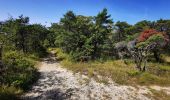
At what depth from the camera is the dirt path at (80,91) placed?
12.0 meters

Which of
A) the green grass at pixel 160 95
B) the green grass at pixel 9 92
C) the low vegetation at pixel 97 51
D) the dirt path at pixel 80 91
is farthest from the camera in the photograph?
the low vegetation at pixel 97 51

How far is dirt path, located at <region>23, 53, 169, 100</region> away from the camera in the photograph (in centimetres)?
1199

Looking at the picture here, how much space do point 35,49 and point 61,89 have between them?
2116 cm

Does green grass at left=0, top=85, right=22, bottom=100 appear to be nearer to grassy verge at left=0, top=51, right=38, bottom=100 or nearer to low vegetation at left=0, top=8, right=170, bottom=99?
grassy verge at left=0, top=51, right=38, bottom=100

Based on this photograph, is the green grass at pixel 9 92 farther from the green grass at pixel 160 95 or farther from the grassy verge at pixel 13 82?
the green grass at pixel 160 95

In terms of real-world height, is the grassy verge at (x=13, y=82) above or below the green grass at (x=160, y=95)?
above

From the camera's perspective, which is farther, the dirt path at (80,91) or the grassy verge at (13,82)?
the dirt path at (80,91)

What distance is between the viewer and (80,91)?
12984 millimetres

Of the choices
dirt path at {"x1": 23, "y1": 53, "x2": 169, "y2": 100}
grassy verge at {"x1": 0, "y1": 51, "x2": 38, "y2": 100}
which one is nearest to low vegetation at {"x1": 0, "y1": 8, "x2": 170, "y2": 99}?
grassy verge at {"x1": 0, "y1": 51, "x2": 38, "y2": 100}

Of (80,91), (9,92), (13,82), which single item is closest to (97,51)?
(80,91)

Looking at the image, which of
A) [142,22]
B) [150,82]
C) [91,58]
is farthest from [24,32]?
[142,22]

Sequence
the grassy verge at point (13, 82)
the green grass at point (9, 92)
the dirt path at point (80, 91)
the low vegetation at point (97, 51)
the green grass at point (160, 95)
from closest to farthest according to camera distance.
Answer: the green grass at point (9, 92) < the grassy verge at point (13, 82) < the dirt path at point (80, 91) < the green grass at point (160, 95) < the low vegetation at point (97, 51)

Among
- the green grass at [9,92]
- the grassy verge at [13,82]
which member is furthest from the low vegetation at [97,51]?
the green grass at [9,92]

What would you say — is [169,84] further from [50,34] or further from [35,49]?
[50,34]
